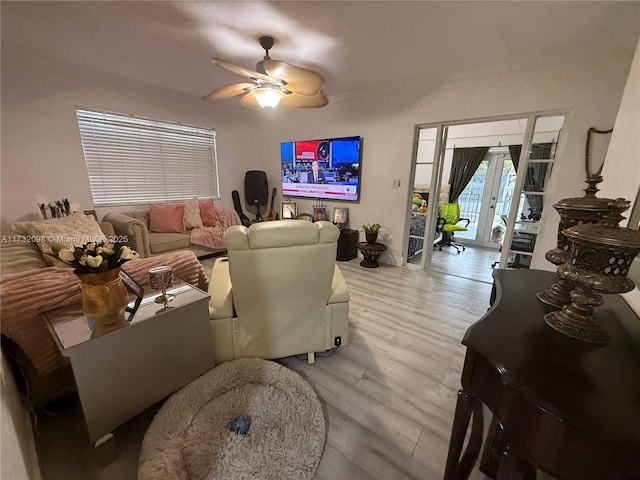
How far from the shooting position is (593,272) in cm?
72

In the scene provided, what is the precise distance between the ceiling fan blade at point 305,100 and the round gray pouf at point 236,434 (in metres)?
2.32

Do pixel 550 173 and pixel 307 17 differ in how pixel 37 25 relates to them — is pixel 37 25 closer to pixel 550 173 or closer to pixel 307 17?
pixel 307 17

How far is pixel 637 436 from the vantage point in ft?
1.50

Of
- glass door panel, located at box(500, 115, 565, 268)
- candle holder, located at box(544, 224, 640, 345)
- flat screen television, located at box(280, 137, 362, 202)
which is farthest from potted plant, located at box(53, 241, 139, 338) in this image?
glass door panel, located at box(500, 115, 565, 268)

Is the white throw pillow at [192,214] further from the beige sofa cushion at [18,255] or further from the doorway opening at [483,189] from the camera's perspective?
the doorway opening at [483,189]

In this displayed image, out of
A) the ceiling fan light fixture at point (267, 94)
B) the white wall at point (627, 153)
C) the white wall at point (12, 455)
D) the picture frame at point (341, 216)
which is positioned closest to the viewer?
the white wall at point (12, 455)

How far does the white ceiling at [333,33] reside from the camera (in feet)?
5.91

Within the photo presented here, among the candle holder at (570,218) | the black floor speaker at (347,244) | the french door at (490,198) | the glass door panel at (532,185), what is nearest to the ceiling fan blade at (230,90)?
the black floor speaker at (347,244)

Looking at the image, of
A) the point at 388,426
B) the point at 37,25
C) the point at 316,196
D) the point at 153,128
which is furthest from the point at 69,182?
the point at 388,426

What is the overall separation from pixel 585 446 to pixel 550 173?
3.11m

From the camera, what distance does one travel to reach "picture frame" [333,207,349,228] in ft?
13.2

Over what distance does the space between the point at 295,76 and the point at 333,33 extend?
1.95ft

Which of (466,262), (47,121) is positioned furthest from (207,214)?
(466,262)

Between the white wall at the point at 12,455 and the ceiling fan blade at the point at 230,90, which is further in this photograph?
the ceiling fan blade at the point at 230,90
